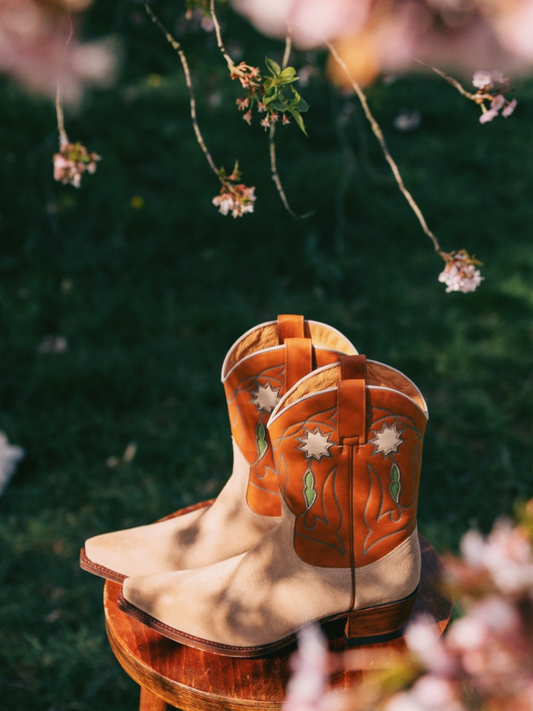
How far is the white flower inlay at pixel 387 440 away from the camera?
1.10m

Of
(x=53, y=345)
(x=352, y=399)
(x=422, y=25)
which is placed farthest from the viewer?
(x=53, y=345)

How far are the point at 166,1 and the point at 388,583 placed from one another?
4100mm

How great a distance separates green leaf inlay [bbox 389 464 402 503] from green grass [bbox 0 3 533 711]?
3.30 ft

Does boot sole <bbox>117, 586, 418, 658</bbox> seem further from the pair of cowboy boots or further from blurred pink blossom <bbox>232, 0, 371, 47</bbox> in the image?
blurred pink blossom <bbox>232, 0, 371, 47</bbox>

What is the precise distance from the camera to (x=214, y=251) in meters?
3.60

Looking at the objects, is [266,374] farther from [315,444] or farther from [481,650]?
[481,650]

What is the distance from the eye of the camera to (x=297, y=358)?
1.22 meters

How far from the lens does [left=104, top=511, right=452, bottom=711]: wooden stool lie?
108 centimetres

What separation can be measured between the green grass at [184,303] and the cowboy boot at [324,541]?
76 centimetres

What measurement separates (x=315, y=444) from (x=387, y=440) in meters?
0.11

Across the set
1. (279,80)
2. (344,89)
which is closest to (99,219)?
(344,89)

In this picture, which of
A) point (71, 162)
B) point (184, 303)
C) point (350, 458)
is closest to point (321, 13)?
point (350, 458)

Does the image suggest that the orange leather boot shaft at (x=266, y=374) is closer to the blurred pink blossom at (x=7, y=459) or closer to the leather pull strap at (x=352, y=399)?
the leather pull strap at (x=352, y=399)

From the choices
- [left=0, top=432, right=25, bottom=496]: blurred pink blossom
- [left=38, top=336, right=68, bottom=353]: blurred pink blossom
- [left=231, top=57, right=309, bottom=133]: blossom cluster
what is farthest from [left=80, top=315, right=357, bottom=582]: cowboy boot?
[left=38, top=336, right=68, bottom=353]: blurred pink blossom
